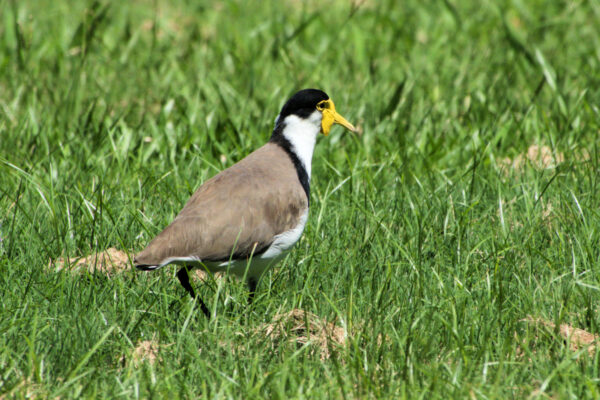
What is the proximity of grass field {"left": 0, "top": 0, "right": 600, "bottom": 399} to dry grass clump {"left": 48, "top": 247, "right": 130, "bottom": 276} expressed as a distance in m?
0.06

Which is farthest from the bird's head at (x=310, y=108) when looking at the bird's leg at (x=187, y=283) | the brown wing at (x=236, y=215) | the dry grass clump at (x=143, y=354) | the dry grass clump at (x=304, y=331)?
the dry grass clump at (x=143, y=354)

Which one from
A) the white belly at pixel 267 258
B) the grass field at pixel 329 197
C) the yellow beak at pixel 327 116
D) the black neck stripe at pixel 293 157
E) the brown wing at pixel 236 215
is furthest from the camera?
the yellow beak at pixel 327 116

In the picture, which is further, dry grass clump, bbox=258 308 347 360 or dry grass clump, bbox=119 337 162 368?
dry grass clump, bbox=258 308 347 360

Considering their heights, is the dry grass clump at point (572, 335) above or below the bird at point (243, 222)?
below

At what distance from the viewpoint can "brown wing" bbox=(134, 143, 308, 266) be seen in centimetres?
378

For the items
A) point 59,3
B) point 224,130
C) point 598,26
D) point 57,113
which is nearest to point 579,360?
point 224,130

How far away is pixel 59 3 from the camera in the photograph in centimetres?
922

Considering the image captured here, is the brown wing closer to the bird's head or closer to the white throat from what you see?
the white throat

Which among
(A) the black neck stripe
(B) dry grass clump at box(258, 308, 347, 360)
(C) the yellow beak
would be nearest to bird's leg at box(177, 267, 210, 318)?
(B) dry grass clump at box(258, 308, 347, 360)

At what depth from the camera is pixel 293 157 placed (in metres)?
4.47

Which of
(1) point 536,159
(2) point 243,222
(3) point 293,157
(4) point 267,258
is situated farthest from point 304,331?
(1) point 536,159

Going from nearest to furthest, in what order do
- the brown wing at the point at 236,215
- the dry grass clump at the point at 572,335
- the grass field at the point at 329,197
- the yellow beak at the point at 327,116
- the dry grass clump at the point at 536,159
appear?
the grass field at the point at 329,197 < the dry grass clump at the point at 572,335 < the brown wing at the point at 236,215 < the yellow beak at the point at 327,116 < the dry grass clump at the point at 536,159

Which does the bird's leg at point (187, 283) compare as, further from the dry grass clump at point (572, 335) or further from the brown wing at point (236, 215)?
the dry grass clump at point (572, 335)

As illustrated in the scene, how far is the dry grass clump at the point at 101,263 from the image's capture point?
13.4ft
